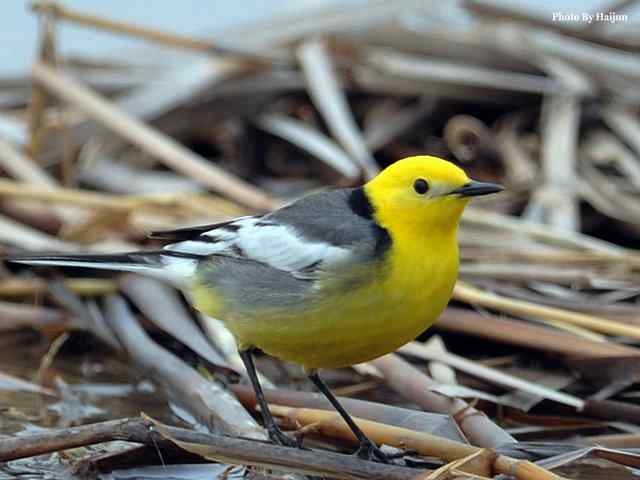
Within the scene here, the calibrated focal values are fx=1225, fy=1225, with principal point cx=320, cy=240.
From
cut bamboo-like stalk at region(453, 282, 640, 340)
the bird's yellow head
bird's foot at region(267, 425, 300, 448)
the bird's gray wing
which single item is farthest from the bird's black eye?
cut bamboo-like stalk at region(453, 282, 640, 340)

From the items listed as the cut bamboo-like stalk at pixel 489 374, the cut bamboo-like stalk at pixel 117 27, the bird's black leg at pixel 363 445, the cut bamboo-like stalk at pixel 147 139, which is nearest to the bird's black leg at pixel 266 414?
the bird's black leg at pixel 363 445

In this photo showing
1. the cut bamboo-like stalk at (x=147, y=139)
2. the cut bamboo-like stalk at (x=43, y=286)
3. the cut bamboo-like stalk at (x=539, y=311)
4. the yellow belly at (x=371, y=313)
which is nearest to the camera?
the yellow belly at (x=371, y=313)

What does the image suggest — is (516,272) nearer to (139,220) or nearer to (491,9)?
(139,220)

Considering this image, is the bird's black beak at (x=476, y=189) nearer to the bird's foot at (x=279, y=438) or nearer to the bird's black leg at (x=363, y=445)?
the bird's black leg at (x=363, y=445)

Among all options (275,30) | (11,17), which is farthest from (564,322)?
(11,17)

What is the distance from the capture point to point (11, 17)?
25.5 feet

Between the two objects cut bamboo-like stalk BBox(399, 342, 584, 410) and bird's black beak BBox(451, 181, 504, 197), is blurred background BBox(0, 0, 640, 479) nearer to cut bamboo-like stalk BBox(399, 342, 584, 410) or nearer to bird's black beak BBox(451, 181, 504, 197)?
cut bamboo-like stalk BBox(399, 342, 584, 410)

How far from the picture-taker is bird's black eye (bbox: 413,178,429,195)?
10.7 feet

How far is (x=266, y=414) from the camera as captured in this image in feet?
10.9

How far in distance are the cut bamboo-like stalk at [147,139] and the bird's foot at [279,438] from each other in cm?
181

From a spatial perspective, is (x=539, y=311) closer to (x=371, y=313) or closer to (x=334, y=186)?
(x=371, y=313)

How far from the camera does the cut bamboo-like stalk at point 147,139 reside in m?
5.07

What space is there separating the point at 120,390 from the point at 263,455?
130 centimetres

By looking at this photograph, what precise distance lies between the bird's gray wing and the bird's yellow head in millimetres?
63
